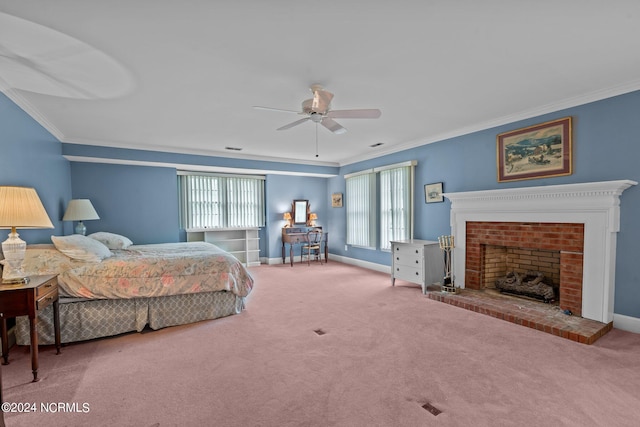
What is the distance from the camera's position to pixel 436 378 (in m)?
2.16

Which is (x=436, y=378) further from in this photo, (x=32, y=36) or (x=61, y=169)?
(x=61, y=169)

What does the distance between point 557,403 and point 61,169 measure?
6.30 metres

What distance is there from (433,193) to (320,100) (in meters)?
2.83

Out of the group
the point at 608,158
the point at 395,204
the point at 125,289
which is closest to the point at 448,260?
the point at 395,204

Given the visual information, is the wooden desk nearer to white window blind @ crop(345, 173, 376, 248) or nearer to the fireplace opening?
white window blind @ crop(345, 173, 376, 248)

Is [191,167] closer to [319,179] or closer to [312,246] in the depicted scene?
[319,179]

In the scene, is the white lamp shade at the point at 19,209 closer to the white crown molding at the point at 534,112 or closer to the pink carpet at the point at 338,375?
the pink carpet at the point at 338,375

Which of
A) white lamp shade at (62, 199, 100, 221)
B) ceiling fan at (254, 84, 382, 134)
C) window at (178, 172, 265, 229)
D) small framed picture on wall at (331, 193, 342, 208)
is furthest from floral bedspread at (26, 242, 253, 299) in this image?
small framed picture on wall at (331, 193, 342, 208)

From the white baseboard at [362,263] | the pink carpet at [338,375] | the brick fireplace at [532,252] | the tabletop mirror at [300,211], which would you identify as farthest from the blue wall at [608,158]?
the tabletop mirror at [300,211]

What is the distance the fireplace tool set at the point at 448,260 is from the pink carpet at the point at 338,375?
0.81m

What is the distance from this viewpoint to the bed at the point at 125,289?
278 centimetres

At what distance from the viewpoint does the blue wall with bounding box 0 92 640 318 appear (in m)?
2.93

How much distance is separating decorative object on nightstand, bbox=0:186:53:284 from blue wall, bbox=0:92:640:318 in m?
0.72

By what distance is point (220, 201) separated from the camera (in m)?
6.50
